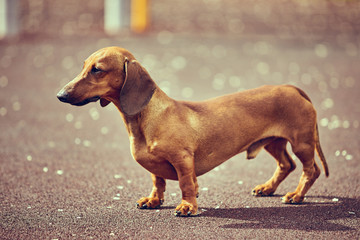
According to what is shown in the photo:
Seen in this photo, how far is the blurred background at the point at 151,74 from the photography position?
536 centimetres

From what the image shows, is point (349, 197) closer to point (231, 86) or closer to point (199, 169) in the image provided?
point (199, 169)

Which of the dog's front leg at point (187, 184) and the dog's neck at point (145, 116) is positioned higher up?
the dog's neck at point (145, 116)

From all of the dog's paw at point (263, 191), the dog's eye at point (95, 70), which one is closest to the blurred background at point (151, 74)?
the dog's paw at point (263, 191)

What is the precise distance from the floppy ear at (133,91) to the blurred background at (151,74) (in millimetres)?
956

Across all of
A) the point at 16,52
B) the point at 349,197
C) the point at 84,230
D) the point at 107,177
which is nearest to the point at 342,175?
the point at 349,197

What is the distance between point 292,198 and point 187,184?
109 centimetres

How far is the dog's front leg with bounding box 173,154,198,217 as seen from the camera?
4547 millimetres

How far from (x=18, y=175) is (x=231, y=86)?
606cm

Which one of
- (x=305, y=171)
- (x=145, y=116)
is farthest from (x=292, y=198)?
(x=145, y=116)

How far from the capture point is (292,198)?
5051 millimetres

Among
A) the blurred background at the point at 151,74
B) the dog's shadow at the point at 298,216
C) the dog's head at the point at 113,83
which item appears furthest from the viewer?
the blurred background at the point at 151,74

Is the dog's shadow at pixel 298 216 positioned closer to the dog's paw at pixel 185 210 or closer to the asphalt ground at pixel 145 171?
the asphalt ground at pixel 145 171

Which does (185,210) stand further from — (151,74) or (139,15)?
(139,15)

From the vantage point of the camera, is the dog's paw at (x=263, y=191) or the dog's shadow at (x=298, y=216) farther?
the dog's paw at (x=263, y=191)
